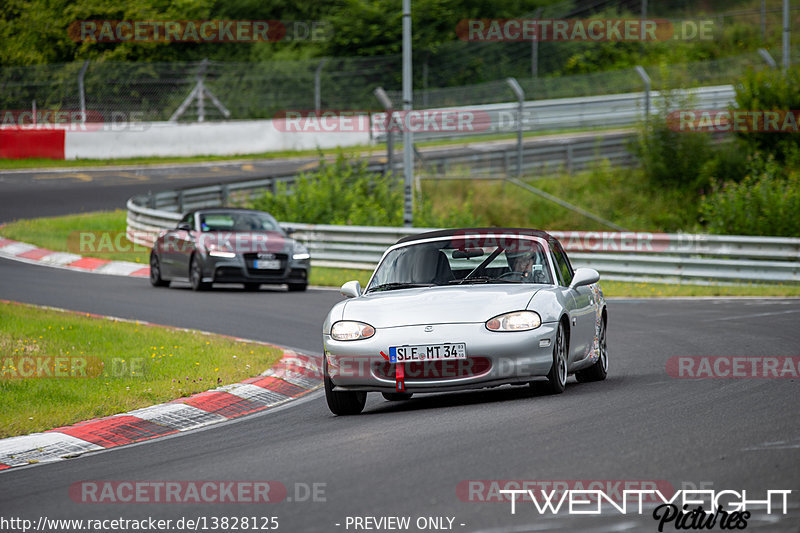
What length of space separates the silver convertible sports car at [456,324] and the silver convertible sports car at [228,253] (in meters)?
10.6

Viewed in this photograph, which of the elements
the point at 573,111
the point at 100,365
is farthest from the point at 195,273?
the point at 573,111

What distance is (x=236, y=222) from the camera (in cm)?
2164

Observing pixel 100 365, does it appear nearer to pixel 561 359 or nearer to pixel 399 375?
pixel 399 375

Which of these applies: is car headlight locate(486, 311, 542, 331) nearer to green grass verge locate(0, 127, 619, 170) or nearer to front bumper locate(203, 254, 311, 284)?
front bumper locate(203, 254, 311, 284)

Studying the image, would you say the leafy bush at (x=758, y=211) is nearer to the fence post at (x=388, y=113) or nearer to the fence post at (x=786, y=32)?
the fence post at (x=388, y=113)

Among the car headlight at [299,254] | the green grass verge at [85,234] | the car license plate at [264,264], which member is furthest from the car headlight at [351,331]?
the green grass verge at [85,234]

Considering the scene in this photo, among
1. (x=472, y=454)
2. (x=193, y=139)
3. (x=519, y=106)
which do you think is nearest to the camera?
(x=472, y=454)

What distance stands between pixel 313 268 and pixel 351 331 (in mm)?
17581

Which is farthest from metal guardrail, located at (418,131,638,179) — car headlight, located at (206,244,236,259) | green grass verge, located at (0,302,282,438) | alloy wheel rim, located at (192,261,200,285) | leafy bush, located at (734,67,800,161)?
green grass verge, located at (0,302,282,438)

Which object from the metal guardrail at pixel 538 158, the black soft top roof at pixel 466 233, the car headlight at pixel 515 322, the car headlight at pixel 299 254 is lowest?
the car headlight at pixel 299 254

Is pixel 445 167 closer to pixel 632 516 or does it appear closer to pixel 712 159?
pixel 712 159

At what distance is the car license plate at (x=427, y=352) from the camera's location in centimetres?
Result: 855

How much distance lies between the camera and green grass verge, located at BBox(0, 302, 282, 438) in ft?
30.3

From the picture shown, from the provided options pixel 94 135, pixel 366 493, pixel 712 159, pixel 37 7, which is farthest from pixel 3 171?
pixel 366 493
